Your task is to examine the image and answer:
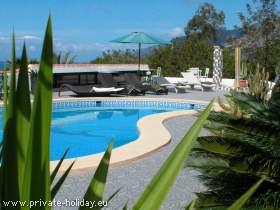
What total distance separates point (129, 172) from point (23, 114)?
574 cm

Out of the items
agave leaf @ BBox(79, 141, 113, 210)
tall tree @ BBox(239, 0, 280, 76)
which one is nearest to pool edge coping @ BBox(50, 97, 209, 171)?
agave leaf @ BBox(79, 141, 113, 210)

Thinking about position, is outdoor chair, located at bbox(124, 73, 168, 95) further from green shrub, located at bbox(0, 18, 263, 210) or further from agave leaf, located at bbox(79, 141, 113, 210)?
green shrub, located at bbox(0, 18, 263, 210)

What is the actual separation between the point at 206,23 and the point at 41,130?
5266 cm

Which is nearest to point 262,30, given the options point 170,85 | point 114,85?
point 170,85

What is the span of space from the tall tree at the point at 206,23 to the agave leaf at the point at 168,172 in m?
52.0

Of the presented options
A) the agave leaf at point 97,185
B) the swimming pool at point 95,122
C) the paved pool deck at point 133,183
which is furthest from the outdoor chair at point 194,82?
the agave leaf at point 97,185

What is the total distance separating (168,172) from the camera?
2.97 feet

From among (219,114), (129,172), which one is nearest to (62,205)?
(129,172)

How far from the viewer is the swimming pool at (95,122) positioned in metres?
11.2

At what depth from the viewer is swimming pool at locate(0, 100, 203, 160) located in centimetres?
1117

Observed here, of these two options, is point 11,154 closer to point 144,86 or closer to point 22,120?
point 22,120

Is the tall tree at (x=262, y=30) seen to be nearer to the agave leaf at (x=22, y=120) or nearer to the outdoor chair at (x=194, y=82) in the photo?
the outdoor chair at (x=194, y=82)

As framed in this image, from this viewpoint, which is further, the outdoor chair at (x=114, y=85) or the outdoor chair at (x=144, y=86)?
the outdoor chair at (x=144, y=86)

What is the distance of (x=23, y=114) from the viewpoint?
89cm
